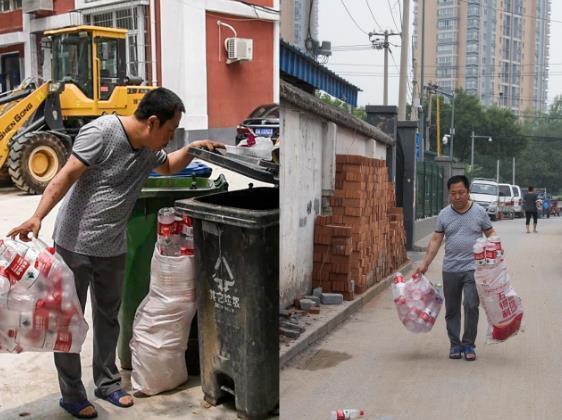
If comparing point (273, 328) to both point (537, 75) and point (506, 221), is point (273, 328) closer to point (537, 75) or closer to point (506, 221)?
point (506, 221)

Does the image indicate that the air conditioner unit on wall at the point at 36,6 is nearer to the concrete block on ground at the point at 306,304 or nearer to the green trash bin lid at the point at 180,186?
the green trash bin lid at the point at 180,186

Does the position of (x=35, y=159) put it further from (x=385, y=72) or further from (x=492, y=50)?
(x=492, y=50)

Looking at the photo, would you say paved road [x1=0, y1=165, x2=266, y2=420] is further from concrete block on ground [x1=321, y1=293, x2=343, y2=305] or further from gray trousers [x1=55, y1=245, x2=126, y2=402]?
concrete block on ground [x1=321, y1=293, x2=343, y2=305]

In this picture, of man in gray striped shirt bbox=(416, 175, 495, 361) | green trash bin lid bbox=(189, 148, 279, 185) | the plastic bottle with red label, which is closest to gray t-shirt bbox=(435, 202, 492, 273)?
man in gray striped shirt bbox=(416, 175, 495, 361)

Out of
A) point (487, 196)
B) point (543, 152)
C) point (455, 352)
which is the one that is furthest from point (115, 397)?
point (543, 152)

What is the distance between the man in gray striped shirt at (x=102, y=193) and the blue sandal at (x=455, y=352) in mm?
1204

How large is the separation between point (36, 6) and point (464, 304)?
1899 mm

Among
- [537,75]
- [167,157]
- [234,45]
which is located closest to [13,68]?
[167,157]

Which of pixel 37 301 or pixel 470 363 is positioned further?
pixel 37 301

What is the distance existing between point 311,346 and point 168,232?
119 centimetres

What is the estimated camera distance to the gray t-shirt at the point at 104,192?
7.06 ft

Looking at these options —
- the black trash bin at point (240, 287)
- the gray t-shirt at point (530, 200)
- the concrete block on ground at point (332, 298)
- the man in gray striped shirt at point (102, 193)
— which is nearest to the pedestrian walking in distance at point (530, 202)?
the gray t-shirt at point (530, 200)

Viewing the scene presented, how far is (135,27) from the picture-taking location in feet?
7.48

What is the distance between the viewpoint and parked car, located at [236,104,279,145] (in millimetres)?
2031
